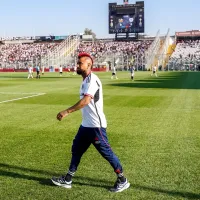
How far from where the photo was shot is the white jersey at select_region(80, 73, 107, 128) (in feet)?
18.1

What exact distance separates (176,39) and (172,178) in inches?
3622

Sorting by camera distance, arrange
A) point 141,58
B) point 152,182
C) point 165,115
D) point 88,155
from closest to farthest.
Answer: point 152,182
point 88,155
point 165,115
point 141,58

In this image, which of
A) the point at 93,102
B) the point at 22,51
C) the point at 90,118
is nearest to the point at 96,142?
the point at 90,118

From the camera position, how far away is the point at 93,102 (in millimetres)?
5691

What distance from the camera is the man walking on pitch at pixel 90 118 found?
5531mm

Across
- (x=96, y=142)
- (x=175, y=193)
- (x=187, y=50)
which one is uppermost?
(x=187, y=50)

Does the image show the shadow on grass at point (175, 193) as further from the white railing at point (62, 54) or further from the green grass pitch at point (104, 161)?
the white railing at point (62, 54)

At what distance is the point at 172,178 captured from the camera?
649 centimetres

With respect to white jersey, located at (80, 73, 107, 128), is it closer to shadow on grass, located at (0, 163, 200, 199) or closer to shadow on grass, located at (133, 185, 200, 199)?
shadow on grass, located at (0, 163, 200, 199)

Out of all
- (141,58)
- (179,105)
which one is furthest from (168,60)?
(179,105)

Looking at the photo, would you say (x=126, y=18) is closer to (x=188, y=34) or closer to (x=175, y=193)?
(x=188, y=34)

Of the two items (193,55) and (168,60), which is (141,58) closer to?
(168,60)

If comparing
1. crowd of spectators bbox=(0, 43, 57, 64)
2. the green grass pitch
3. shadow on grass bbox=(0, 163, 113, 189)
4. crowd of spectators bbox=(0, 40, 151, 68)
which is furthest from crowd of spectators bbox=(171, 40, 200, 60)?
shadow on grass bbox=(0, 163, 113, 189)

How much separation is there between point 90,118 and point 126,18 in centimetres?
8231
